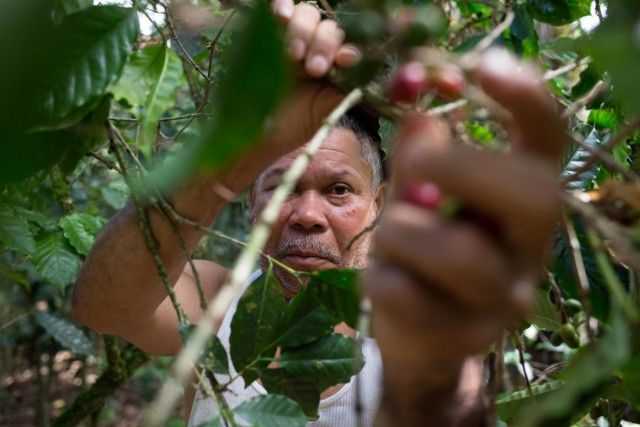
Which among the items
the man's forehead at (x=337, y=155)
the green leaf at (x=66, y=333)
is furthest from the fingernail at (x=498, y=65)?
the green leaf at (x=66, y=333)

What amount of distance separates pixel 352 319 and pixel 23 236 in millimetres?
517

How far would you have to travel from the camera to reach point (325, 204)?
1450mm

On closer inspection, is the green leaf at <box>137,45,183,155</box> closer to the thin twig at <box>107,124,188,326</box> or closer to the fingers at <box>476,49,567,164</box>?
the thin twig at <box>107,124,188,326</box>

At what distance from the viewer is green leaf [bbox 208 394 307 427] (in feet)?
2.40

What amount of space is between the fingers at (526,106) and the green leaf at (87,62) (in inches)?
14.3

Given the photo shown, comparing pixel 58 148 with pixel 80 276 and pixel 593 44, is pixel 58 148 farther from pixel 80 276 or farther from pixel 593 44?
pixel 593 44

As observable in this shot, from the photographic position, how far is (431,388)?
19.3 inches

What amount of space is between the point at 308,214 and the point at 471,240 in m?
1.04

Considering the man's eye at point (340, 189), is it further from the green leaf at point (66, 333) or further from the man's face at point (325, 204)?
the green leaf at point (66, 333)

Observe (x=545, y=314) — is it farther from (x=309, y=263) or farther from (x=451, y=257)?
(x=451, y=257)

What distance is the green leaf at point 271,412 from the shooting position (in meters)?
0.73

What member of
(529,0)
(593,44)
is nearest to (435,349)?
(593,44)

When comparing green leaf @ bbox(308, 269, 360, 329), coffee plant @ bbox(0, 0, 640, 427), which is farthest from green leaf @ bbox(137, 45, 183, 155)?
green leaf @ bbox(308, 269, 360, 329)

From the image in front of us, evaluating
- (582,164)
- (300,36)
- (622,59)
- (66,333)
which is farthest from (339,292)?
(66,333)
